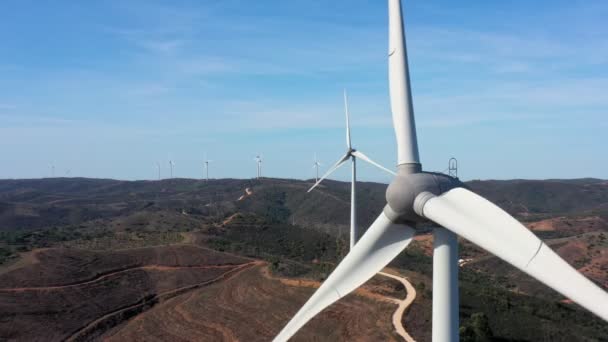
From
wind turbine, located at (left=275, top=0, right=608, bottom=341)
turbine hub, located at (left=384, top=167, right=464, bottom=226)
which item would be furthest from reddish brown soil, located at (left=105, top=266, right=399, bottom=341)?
turbine hub, located at (left=384, top=167, right=464, bottom=226)

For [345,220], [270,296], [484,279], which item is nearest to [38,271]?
[270,296]

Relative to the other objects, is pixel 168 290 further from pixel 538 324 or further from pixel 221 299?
pixel 538 324

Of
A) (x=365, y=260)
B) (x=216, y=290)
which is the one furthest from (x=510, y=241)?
(x=216, y=290)

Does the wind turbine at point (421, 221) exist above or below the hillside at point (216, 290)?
above

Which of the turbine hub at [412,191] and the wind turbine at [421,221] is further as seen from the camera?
the turbine hub at [412,191]

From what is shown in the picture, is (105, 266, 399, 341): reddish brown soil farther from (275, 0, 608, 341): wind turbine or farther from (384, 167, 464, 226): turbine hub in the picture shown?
(384, 167, 464, 226): turbine hub

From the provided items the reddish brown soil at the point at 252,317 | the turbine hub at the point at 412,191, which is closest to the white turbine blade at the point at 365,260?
the turbine hub at the point at 412,191

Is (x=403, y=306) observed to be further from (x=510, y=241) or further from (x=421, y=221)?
(x=510, y=241)

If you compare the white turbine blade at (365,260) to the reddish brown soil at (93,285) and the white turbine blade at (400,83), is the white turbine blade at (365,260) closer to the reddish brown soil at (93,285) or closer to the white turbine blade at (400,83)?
the white turbine blade at (400,83)
